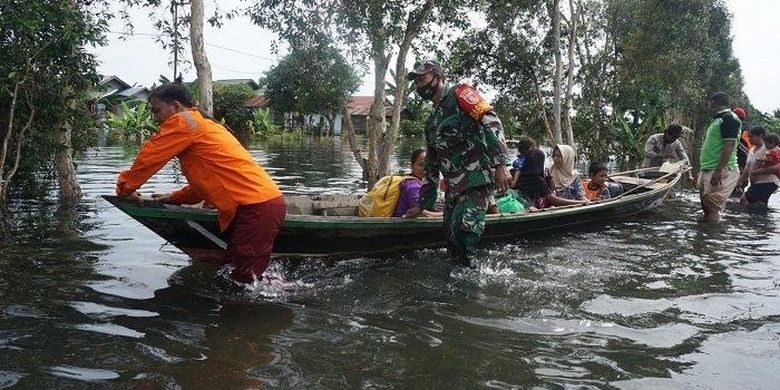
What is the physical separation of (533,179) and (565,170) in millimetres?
847

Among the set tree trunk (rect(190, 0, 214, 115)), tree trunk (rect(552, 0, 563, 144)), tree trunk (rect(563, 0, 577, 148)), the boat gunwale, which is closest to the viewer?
the boat gunwale

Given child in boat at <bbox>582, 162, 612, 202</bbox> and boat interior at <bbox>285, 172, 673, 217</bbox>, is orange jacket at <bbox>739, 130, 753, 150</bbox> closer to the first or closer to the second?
child in boat at <bbox>582, 162, 612, 202</bbox>

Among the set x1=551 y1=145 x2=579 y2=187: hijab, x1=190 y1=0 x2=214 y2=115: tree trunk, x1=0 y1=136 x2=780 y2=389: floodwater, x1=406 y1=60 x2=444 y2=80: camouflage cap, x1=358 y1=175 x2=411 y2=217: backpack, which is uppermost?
x1=190 y1=0 x2=214 y2=115: tree trunk

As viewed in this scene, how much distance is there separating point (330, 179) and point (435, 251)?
362 inches

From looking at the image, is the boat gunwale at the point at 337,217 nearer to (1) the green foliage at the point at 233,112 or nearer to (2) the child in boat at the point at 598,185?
(2) the child in boat at the point at 598,185

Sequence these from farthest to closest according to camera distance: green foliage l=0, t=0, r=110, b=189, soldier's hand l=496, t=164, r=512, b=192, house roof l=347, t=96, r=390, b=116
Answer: house roof l=347, t=96, r=390, b=116
green foliage l=0, t=0, r=110, b=189
soldier's hand l=496, t=164, r=512, b=192

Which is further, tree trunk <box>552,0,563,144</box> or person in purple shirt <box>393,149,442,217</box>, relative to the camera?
tree trunk <box>552,0,563,144</box>

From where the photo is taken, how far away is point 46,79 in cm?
744

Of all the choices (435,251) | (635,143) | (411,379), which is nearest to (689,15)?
(635,143)

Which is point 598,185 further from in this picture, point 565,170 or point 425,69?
point 425,69

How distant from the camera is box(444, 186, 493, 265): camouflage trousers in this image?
498 centimetres

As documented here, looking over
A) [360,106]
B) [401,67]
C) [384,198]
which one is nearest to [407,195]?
[384,198]

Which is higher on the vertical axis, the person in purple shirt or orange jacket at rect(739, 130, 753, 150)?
orange jacket at rect(739, 130, 753, 150)

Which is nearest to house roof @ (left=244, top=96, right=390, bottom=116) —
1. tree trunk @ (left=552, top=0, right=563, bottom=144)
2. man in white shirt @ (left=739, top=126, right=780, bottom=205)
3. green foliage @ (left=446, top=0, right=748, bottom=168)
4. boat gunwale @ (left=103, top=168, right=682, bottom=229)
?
green foliage @ (left=446, top=0, right=748, bottom=168)
